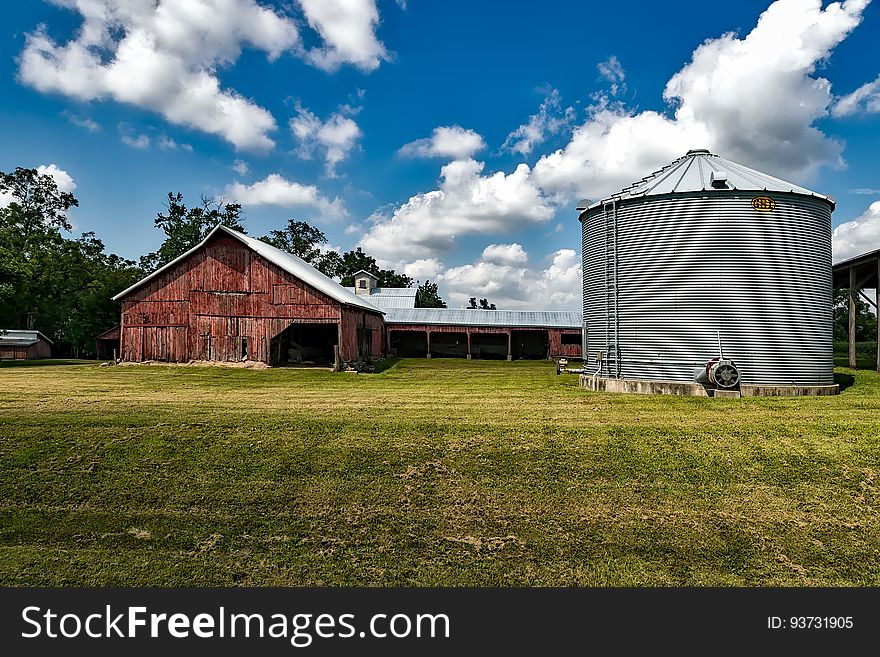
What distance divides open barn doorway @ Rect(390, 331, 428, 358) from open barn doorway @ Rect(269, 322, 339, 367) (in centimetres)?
1400

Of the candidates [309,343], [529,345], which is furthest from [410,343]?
[309,343]

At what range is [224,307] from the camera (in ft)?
96.9

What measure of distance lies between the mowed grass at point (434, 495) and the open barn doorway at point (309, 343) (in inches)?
687

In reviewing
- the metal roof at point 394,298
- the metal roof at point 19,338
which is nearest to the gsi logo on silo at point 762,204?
the metal roof at point 394,298

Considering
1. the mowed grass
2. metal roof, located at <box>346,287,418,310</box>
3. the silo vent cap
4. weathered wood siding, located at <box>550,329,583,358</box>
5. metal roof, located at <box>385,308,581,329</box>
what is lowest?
the mowed grass

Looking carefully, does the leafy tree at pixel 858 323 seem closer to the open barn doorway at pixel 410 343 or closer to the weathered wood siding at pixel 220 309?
the open barn doorway at pixel 410 343

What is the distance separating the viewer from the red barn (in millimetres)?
29062

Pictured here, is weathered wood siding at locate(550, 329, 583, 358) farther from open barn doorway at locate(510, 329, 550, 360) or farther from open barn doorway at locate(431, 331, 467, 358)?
open barn doorway at locate(431, 331, 467, 358)

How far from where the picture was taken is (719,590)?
6906 mm

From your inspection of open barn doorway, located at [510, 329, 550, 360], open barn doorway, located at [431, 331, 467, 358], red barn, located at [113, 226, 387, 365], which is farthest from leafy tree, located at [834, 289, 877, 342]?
red barn, located at [113, 226, 387, 365]

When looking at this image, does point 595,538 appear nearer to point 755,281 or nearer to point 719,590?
point 719,590

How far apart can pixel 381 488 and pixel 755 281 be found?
15607mm

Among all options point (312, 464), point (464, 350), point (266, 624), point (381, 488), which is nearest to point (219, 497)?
point (312, 464)

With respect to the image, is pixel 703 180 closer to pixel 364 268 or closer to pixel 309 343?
pixel 309 343
